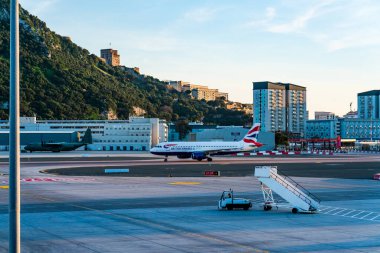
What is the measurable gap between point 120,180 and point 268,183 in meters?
31.2

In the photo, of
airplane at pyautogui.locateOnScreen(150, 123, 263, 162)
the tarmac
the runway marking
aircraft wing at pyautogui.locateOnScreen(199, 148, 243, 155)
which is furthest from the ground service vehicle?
aircraft wing at pyautogui.locateOnScreen(199, 148, 243, 155)

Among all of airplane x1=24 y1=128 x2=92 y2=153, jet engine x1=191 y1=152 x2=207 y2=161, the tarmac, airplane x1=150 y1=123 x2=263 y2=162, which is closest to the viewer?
the tarmac

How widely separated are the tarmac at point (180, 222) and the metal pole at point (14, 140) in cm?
1332

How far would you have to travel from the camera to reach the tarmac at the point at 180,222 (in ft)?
86.2

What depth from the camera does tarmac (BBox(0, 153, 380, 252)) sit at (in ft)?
86.2

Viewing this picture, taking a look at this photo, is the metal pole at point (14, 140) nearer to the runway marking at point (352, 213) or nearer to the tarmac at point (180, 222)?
the tarmac at point (180, 222)

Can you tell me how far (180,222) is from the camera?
3347 centimetres

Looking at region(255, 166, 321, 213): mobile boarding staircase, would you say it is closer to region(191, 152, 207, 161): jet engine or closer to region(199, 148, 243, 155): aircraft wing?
region(191, 152, 207, 161): jet engine

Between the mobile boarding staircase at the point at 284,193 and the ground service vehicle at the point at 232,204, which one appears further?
the ground service vehicle at the point at 232,204

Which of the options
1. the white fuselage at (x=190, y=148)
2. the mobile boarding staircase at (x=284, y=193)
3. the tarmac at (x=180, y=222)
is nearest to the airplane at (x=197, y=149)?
the white fuselage at (x=190, y=148)

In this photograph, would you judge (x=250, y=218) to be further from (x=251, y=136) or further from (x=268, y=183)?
(x=251, y=136)

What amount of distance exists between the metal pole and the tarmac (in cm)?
1332

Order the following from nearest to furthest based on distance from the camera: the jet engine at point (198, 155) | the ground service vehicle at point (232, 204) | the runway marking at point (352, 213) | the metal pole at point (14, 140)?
the metal pole at point (14, 140) < the runway marking at point (352, 213) < the ground service vehicle at point (232, 204) < the jet engine at point (198, 155)

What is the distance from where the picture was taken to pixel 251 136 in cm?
11962
